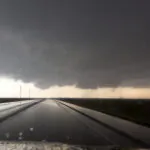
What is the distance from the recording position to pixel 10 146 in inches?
650

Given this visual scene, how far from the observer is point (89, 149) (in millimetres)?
16047

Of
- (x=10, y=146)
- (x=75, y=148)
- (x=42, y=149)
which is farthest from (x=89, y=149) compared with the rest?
(x=10, y=146)

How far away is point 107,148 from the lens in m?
16.4

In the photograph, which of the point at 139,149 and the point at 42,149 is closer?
the point at 42,149

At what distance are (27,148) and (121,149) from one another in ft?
13.8

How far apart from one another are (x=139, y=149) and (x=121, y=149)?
1230mm

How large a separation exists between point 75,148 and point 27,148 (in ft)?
7.20

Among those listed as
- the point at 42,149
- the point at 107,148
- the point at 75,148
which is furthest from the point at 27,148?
the point at 107,148

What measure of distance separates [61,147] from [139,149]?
12.1 feet

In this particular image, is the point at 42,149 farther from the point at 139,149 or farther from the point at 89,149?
the point at 139,149

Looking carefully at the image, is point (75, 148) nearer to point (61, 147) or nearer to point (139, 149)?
point (61, 147)

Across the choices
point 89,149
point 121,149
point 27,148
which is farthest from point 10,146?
point 121,149

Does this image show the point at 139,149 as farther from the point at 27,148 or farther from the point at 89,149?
the point at 27,148

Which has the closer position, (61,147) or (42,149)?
(42,149)
